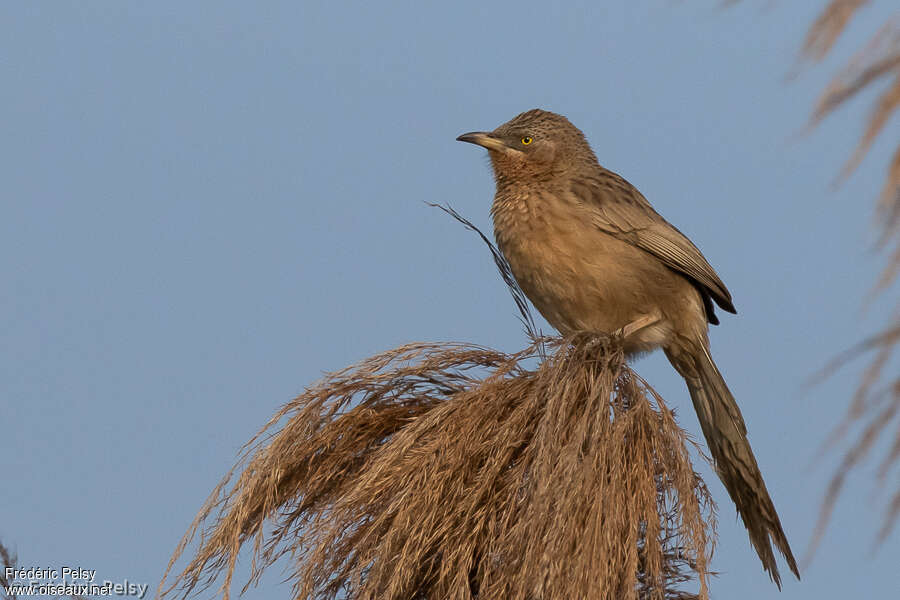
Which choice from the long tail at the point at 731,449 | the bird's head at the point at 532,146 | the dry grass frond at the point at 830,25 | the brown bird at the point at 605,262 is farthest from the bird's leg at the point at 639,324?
the dry grass frond at the point at 830,25

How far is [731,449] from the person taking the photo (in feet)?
18.9

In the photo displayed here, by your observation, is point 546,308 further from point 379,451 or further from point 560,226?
point 379,451

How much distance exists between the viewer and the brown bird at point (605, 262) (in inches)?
229

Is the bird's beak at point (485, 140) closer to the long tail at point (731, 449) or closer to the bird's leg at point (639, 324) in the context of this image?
the bird's leg at point (639, 324)

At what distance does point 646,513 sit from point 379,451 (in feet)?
3.43

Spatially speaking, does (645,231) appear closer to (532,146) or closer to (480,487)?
(532,146)

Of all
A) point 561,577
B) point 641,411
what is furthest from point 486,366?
point 561,577

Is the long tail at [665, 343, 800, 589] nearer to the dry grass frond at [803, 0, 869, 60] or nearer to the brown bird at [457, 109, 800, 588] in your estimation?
the brown bird at [457, 109, 800, 588]

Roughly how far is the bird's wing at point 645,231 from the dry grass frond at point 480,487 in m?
1.78

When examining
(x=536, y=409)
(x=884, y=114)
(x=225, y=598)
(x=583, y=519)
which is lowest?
(x=225, y=598)

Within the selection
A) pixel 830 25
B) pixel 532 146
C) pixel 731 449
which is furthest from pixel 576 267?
pixel 830 25

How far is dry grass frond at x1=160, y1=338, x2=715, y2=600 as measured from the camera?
146 inches

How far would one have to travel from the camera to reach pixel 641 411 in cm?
408

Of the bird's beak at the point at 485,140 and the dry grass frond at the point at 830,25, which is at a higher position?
the bird's beak at the point at 485,140
